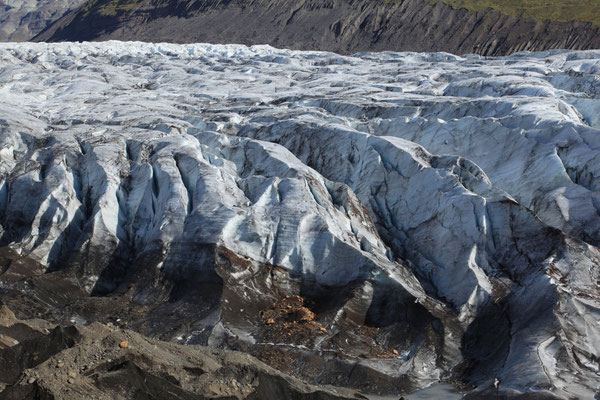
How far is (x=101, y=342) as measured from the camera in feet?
41.9

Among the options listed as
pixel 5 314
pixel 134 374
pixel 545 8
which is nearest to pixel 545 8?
pixel 545 8

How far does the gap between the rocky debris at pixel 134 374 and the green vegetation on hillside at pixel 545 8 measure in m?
88.8

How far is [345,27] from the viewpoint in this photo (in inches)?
4163

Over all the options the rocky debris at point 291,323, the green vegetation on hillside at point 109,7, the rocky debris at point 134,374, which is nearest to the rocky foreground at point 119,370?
the rocky debris at point 134,374

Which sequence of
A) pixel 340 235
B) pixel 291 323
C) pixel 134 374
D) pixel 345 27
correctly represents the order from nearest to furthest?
1. pixel 134 374
2. pixel 291 323
3. pixel 340 235
4. pixel 345 27

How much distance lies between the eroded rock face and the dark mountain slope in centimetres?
6255

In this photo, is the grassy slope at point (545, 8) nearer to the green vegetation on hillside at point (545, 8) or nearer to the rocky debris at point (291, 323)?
the green vegetation on hillside at point (545, 8)

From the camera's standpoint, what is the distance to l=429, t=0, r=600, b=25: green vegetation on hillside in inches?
3489

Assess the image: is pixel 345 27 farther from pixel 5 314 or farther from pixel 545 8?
pixel 5 314

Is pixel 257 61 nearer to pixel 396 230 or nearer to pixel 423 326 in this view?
pixel 396 230

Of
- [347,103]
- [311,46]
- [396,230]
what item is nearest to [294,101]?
[347,103]

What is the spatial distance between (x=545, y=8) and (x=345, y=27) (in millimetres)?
33480

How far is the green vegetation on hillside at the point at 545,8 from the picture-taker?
88.6 metres

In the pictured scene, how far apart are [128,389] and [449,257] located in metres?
12.3
